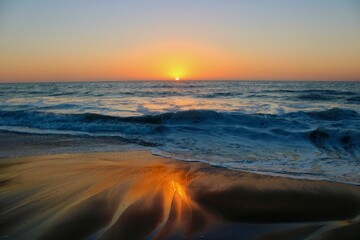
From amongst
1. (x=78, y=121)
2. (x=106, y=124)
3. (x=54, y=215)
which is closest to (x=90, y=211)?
(x=54, y=215)

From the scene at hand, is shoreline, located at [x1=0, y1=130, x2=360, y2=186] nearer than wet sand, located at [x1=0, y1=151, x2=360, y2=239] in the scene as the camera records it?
No

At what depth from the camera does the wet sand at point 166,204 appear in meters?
2.93

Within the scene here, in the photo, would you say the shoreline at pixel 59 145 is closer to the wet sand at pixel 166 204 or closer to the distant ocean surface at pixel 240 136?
the distant ocean surface at pixel 240 136

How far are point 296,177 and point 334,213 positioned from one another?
5.15 feet

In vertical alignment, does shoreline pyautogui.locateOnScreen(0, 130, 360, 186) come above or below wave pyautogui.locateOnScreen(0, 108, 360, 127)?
below

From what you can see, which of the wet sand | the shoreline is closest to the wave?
the shoreline

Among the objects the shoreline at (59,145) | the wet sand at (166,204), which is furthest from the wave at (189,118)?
the wet sand at (166,204)

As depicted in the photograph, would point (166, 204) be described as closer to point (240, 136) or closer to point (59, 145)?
point (59, 145)

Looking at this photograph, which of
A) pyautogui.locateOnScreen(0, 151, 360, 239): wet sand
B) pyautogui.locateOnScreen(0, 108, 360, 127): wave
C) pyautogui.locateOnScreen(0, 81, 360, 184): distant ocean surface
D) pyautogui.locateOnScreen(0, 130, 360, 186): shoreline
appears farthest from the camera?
pyautogui.locateOnScreen(0, 108, 360, 127): wave

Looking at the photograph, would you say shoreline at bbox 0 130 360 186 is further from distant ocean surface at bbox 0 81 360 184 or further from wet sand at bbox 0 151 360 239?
wet sand at bbox 0 151 360 239

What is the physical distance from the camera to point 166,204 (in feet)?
12.1

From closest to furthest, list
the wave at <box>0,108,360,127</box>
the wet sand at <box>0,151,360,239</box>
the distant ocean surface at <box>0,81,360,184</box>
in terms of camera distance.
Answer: the wet sand at <box>0,151,360,239</box> → the distant ocean surface at <box>0,81,360,184</box> → the wave at <box>0,108,360,127</box>

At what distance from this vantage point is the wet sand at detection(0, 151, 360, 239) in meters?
2.93

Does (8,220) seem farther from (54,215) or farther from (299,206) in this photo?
(299,206)
